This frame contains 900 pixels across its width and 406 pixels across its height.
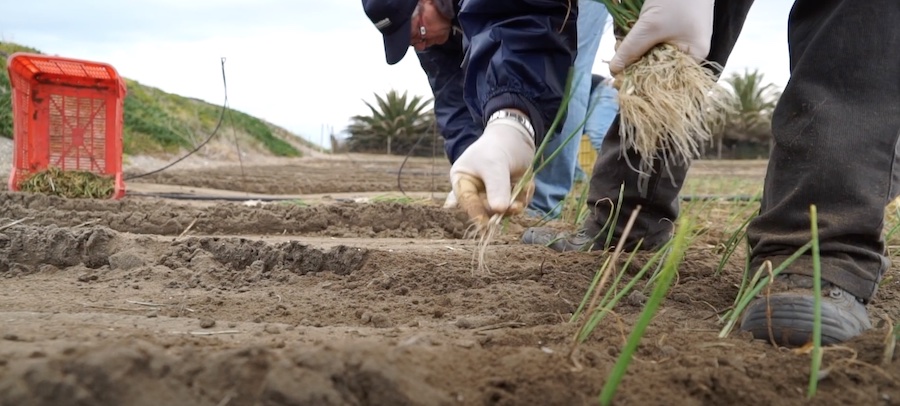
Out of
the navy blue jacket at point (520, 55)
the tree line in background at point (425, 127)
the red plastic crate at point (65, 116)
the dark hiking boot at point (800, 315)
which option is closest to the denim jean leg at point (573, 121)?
the navy blue jacket at point (520, 55)

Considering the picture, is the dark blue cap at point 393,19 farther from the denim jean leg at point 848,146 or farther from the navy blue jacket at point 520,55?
the denim jean leg at point 848,146

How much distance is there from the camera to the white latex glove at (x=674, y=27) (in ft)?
3.99

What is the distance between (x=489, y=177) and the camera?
1299 mm

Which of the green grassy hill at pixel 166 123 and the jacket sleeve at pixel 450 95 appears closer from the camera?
the jacket sleeve at pixel 450 95

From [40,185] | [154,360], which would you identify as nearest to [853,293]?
[154,360]

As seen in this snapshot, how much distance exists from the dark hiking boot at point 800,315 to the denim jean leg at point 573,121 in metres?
1.64

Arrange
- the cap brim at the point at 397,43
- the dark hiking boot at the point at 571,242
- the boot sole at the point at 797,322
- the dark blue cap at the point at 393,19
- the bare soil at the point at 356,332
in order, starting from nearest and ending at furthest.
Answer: the bare soil at the point at 356,332 < the boot sole at the point at 797,322 < the dark hiking boot at the point at 571,242 < the dark blue cap at the point at 393,19 < the cap brim at the point at 397,43

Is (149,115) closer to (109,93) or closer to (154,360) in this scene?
(109,93)

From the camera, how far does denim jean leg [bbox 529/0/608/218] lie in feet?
9.20

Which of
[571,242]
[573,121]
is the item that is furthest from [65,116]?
[571,242]

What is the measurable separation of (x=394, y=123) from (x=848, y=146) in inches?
557

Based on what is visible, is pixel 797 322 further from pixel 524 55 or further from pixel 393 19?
pixel 393 19

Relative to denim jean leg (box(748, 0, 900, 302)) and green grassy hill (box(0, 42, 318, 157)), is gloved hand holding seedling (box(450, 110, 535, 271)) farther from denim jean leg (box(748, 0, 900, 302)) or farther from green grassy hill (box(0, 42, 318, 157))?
green grassy hill (box(0, 42, 318, 157))

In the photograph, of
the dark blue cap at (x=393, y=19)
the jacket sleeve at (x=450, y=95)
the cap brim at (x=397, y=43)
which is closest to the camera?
the dark blue cap at (x=393, y=19)
